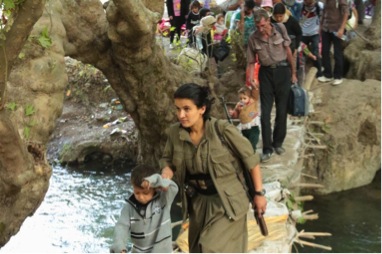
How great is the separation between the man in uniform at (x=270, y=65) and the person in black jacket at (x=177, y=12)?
4915 mm

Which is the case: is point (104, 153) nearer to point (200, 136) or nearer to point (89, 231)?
point (89, 231)

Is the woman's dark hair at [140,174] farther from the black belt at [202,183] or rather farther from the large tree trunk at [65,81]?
the large tree trunk at [65,81]

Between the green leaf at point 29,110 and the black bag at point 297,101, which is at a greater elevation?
the green leaf at point 29,110

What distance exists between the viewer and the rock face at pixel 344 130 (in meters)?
10.4

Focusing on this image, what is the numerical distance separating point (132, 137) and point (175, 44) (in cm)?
188

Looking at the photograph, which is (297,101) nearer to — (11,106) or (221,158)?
(11,106)

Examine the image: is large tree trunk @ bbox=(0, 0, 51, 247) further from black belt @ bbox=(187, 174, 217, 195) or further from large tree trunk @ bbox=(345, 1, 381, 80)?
large tree trunk @ bbox=(345, 1, 381, 80)

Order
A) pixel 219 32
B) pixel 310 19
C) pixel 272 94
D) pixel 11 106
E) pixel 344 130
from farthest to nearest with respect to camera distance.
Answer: pixel 219 32
pixel 344 130
pixel 310 19
pixel 272 94
pixel 11 106

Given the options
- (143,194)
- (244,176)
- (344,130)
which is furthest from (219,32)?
(143,194)

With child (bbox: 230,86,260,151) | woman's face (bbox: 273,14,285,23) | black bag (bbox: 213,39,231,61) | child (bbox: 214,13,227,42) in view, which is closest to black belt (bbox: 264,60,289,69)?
child (bbox: 230,86,260,151)

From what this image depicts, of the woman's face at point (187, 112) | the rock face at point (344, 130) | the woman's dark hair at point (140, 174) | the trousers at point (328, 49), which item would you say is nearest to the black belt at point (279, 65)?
the trousers at point (328, 49)

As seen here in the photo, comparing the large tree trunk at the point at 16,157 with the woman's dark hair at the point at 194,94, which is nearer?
the large tree trunk at the point at 16,157

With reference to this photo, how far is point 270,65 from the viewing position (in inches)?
266

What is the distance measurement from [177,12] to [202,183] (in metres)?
8.12
